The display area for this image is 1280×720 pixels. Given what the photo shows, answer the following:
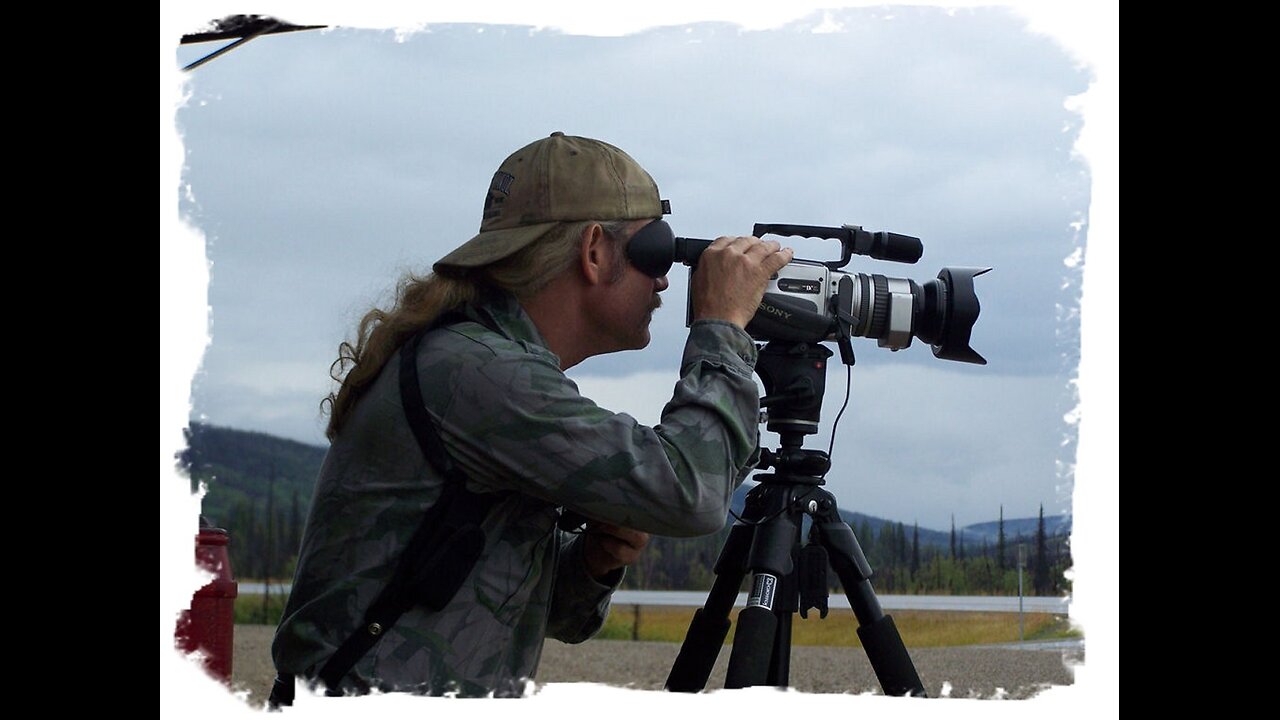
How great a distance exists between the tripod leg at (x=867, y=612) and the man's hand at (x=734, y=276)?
61 cm

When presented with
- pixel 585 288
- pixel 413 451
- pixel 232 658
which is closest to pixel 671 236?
pixel 585 288

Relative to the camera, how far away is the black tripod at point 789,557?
9.62ft

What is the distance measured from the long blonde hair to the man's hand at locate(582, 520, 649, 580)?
0.60 m

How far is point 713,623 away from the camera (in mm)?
2996

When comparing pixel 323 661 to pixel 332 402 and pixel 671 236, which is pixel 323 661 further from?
pixel 671 236

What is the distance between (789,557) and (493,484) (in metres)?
0.82

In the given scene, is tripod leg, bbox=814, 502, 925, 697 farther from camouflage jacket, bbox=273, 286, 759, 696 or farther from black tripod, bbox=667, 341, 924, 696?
camouflage jacket, bbox=273, 286, 759, 696

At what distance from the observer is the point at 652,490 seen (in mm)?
2430

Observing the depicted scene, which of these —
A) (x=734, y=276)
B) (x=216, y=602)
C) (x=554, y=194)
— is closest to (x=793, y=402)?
(x=734, y=276)

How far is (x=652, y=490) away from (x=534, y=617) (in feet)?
1.54

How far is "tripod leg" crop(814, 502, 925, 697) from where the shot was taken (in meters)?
2.94

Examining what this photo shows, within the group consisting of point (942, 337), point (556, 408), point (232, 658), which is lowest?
point (232, 658)

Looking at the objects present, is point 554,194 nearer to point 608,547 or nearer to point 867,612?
point 608,547

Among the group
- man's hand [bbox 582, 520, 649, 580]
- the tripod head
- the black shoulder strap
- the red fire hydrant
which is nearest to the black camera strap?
the black shoulder strap
